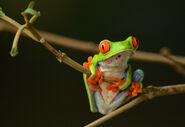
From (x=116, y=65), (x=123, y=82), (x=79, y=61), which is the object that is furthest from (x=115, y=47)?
(x=79, y=61)

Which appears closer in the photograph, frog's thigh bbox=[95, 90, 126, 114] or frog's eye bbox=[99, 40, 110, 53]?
frog's eye bbox=[99, 40, 110, 53]

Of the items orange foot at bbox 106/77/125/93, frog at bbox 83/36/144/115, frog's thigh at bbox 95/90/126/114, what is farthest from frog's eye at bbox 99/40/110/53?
frog's thigh at bbox 95/90/126/114

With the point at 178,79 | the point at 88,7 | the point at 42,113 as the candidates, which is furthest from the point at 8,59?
the point at 178,79

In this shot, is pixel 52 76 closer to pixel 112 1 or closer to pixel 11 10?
pixel 11 10

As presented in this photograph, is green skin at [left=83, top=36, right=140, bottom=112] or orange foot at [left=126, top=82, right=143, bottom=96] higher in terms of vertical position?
green skin at [left=83, top=36, right=140, bottom=112]

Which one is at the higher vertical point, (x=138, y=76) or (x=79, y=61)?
(x=79, y=61)

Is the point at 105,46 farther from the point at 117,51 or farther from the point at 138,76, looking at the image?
the point at 138,76

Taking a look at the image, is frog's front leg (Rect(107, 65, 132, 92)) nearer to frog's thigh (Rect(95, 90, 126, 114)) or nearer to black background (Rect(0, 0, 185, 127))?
frog's thigh (Rect(95, 90, 126, 114))
